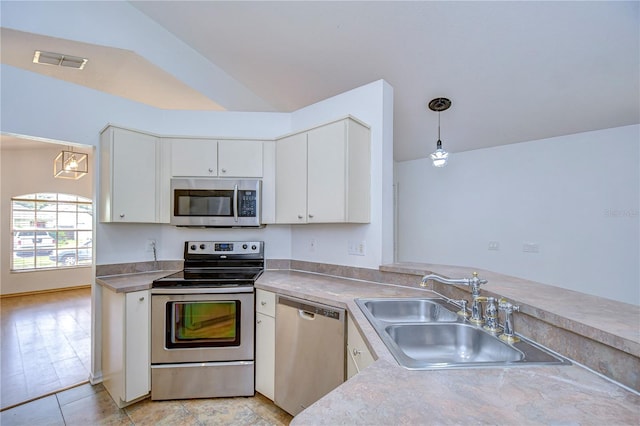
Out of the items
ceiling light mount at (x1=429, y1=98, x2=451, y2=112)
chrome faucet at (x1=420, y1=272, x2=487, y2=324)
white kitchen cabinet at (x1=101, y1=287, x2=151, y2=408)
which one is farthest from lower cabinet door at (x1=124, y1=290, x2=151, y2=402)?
ceiling light mount at (x1=429, y1=98, x2=451, y2=112)

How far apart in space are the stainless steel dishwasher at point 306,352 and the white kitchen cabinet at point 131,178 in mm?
1485

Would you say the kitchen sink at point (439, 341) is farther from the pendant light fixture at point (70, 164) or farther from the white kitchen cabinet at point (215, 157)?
the pendant light fixture at point (70, 164)

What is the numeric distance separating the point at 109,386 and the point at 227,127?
2.46 m

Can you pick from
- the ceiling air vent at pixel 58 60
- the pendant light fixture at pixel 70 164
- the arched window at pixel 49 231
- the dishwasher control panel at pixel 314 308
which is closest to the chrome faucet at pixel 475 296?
the dishwasher control panel at pixel 314 308

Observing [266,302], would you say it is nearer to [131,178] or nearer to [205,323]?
[205,323]

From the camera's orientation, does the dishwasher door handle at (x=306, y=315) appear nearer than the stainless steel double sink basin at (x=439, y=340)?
No

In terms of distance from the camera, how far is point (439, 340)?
134 centimetres

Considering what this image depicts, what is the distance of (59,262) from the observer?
5.79 meters

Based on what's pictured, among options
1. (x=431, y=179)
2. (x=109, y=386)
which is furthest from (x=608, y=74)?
(x=109, y=386)

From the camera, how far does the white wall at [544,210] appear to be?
3.00m

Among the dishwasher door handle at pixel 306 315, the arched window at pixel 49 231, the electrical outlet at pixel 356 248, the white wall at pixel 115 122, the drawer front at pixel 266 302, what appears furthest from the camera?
the arched window at pixel 49 231

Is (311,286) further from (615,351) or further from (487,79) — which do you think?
(487,79)

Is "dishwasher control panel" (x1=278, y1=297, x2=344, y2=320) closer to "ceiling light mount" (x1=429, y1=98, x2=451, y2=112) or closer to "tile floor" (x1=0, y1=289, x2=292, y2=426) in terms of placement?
"tile floor" (x1=0, y1=289, x2=292, y2=426)

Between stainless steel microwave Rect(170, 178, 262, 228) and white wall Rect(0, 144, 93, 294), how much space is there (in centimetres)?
368
